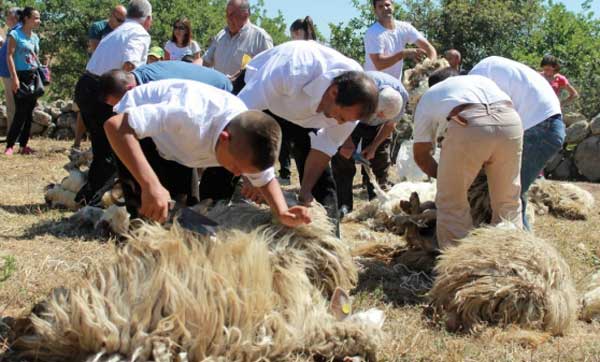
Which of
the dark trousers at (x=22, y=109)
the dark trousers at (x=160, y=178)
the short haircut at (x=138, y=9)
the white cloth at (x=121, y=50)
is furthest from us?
the dark trousers at (x=22, y=109)

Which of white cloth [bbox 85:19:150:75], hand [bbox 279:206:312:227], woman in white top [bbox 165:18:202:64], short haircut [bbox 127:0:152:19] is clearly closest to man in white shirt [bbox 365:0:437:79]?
woman in white top [bbox 165:18:202:64]

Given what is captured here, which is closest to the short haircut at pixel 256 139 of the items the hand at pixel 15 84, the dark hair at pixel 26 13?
the hand at pixel 15 84

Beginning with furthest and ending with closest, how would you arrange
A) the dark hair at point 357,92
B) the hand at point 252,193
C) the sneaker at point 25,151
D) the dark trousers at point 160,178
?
the sneaker at point 25,151
the dark trousers at point 160,178
the dark hair at point 357,92
the hand at point 252,193

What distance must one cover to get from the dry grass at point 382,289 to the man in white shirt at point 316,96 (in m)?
0.85

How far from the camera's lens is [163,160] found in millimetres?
3986

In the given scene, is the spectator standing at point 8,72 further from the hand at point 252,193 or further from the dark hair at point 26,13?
the hand at point 252,193

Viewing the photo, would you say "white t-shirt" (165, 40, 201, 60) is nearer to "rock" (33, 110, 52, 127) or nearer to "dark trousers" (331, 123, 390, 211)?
"dark trousers" (331, 123, 390, 211)

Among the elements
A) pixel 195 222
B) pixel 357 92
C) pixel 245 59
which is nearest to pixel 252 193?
pixel 195 222

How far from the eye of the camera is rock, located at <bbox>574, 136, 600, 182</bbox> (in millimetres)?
11102

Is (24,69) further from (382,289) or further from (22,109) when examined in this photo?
(382,289)

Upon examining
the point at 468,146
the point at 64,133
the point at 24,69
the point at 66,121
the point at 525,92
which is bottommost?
the point at 64,133

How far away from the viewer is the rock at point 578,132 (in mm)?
11469

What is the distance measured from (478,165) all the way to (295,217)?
1.48 m

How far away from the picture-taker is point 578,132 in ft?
37.9
